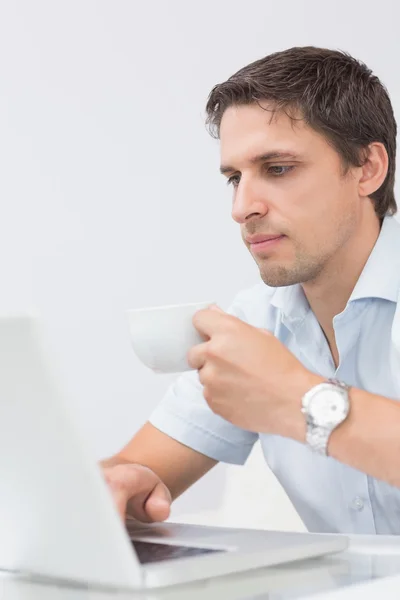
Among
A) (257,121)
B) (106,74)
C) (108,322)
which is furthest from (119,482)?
(106,74)

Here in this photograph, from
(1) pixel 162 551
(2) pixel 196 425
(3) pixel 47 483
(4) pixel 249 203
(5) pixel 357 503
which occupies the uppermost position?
(4) pixel 249 203

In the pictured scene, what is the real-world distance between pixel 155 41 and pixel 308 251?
1292 mm

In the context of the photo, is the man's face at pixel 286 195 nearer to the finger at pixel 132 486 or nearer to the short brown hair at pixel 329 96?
the short brown hair at pixel 329 96

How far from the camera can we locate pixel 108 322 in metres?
2.45

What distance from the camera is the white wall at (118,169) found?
2.36 meters

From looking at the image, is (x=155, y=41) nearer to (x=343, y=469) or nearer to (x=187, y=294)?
(x=187, y=294)

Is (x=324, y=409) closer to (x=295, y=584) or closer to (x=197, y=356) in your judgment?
(x=197, y=356)

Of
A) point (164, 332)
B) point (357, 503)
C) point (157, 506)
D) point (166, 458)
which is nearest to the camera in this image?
point (164, 332)

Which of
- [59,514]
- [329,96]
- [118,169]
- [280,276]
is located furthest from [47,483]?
[118,169]

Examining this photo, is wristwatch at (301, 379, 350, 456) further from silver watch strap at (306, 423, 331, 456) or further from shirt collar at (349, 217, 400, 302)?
shirt collar at (349, 217, 400, 302)

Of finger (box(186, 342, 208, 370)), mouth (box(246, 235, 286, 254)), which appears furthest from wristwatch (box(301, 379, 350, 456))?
mouth (box(246, 235, 286, 254))

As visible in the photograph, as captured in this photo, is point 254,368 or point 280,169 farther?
point 280,169

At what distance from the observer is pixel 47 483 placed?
677 mm

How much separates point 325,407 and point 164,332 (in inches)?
7.3
